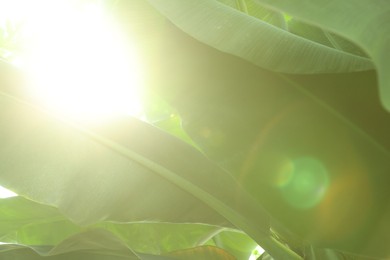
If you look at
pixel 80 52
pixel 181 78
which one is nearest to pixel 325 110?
pixel 181 78

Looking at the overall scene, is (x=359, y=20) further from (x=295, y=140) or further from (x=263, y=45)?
(x=295, y=140)

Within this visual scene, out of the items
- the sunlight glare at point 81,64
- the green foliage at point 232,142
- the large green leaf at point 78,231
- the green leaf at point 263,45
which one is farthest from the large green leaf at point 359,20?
the large green leaf at point 78,231

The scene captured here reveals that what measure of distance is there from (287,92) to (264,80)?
0.13 ft

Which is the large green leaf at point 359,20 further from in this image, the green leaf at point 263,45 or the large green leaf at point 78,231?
the large green leaf at point 78,231

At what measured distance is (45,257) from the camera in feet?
3.59

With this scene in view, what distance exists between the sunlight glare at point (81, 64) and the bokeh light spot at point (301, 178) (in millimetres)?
265

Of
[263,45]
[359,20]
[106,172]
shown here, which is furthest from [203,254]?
[359,20]

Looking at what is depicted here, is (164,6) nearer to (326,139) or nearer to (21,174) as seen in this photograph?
(326,139)

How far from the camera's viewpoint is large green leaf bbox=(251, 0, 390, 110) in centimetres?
51

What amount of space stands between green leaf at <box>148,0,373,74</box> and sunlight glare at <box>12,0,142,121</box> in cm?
18

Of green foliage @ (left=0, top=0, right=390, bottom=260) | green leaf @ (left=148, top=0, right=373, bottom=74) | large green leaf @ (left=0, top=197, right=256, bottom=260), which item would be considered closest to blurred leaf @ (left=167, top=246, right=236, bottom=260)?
green foliage @ (left=0, top=0, right=390, bottom=260)

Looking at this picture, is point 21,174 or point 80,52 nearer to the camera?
point 21,174

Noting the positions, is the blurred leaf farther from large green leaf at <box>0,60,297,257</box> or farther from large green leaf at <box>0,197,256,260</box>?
large green leaf at <box>0,197,256,260</box>

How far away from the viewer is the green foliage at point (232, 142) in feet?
2.42
